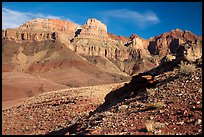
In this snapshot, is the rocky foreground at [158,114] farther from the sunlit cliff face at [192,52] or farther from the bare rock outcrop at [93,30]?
the bare rock outcrop at [93,30]

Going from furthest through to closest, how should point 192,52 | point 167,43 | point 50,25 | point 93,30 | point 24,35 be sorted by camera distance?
1. point 167,43
2. point 50,25
3. point 93,30
4. point 24,35
5. point 192,52

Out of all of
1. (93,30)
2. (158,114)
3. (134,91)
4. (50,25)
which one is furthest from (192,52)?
(50,25)

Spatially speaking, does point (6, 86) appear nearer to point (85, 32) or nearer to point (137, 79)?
point (137, 79)

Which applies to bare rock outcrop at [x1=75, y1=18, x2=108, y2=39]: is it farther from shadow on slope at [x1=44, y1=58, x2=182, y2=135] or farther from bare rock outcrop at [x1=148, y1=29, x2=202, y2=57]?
shadow on slope at [x1=44, y1=58, x2=182, y2=135]

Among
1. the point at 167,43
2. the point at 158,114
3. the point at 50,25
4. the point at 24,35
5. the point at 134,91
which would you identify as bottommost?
the point at 158,114

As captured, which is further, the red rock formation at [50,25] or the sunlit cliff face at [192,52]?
the red rock formation at [50,25]

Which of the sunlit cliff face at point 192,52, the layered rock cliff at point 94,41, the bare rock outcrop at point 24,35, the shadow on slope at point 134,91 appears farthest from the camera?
the layered rock cliff at point 94,41

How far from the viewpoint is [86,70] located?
107 metres

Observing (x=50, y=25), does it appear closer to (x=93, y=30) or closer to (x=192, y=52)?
(x=93, y=30)

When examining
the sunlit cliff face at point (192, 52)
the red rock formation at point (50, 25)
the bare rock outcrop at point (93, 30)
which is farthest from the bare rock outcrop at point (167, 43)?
the sunlit cliff face at point (192, 52)

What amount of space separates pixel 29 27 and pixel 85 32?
1037 inches

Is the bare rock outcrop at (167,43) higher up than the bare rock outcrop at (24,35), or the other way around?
the bare rock outcrop at (167,43)

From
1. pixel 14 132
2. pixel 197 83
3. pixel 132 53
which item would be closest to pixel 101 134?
pixel 197 83

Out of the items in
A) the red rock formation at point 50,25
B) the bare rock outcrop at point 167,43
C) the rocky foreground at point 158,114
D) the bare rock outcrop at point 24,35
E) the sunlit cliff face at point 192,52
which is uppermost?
the red rock formation at point 50,25
